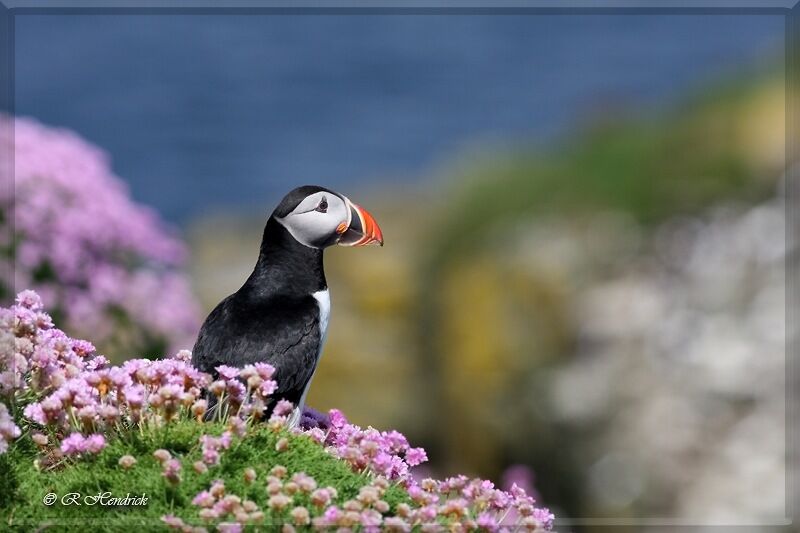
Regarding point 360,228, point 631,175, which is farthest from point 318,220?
point 631,175

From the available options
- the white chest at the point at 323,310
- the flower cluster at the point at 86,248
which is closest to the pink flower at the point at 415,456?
the white chest at the point at 323,310

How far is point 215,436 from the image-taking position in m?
4.54

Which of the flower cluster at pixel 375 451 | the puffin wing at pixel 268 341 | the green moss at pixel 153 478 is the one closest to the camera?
the green moss at pixel 153 478

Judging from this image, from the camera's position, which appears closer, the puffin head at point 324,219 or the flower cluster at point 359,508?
the flower cluster at point 359,508

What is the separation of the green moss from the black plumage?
0.61 m

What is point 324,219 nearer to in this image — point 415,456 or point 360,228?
point 360,228

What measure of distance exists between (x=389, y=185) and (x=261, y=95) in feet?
65.0

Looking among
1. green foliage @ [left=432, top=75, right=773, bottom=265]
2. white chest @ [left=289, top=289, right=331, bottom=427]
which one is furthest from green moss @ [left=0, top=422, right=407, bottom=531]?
green foliage @ [left=432, top=75, right=773, bottom=265]

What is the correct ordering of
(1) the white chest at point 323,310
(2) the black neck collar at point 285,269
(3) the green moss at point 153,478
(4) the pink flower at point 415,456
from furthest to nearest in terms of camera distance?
(2) the black neck collar at point 285,269 → (1) the white chest at point 323,310 → (4) the pink flower at point 415,456 → (3) the green moss at point 153,478

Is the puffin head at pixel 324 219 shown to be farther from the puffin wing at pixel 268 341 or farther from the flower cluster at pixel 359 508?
the flower cluster at pixel 359 508
